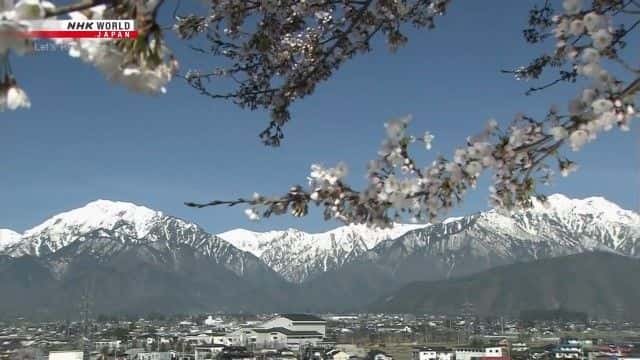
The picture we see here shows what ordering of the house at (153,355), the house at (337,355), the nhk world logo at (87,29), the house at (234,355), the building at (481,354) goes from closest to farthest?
the nhk world logo at (87,29) < the house at (234,355) < the house at (337,355) < the building at (481,354) < the house at (153,355)

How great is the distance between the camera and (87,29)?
1.12 metres

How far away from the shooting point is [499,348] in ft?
178

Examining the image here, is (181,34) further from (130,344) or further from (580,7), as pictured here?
(130,344)

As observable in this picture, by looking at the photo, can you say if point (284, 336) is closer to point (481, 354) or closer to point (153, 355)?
point (153, 355)

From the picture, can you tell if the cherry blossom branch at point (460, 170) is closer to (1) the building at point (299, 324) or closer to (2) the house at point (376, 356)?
(2) the house at point (376, 356)

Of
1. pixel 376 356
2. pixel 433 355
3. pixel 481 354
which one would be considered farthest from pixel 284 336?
pixel 481 354

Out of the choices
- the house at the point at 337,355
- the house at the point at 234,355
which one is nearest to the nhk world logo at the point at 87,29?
the house at the point at 234,355

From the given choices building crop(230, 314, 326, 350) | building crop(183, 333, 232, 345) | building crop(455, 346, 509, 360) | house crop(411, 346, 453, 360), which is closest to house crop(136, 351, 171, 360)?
building crop(230, 314, 326, 350)

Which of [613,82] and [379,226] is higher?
[613,82]

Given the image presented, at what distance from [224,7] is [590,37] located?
2.08 metres

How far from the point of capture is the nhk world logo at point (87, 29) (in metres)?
1.04

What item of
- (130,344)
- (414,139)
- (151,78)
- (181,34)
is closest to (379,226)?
(414,139)

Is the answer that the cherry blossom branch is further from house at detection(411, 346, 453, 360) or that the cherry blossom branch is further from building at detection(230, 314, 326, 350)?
building at detection(230, 314, 326, 350)

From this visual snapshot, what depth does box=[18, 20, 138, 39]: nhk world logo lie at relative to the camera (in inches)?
41.0
